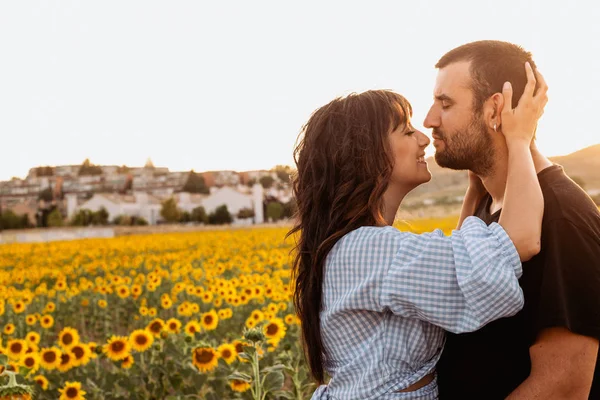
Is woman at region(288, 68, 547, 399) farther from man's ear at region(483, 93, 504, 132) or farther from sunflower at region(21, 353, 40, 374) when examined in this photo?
sunflower at region(21, 353, 40, 374)

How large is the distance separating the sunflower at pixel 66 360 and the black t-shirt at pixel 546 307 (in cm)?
380

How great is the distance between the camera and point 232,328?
25.2 feet

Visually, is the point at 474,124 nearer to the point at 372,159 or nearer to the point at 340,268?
the point at 372,159

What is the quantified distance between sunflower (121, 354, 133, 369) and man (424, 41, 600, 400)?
3398 mm

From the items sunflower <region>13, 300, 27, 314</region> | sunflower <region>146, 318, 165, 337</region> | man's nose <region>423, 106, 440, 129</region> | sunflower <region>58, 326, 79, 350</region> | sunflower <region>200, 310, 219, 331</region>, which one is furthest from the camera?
sunflower <region>13, 300, 27, 314</region>

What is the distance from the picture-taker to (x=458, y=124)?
264cm

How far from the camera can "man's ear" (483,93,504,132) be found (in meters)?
2.56

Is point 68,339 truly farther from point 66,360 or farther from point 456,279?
point 456,279

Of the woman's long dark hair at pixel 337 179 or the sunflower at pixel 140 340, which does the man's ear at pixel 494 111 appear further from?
the sunflower at pixel 140 340

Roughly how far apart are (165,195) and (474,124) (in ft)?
235

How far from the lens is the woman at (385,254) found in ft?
6.90

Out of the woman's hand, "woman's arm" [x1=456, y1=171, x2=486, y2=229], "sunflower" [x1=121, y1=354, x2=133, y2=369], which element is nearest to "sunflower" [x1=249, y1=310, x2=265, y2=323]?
"sunflower" [x1=121, y1=354, x2=133, y2=369]

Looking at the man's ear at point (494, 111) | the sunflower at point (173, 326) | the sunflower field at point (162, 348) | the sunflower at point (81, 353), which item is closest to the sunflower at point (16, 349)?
the sunflower field at point (162, 348)

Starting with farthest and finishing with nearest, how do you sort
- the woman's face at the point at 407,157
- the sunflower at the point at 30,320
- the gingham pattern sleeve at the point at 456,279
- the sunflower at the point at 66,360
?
1. the sunflower at the point at 30,320
2. the sunflower at the point at 66,360
3. the woman's face at the point at 407,157
4. the gingham pattern sleeve at the point at 456,279
